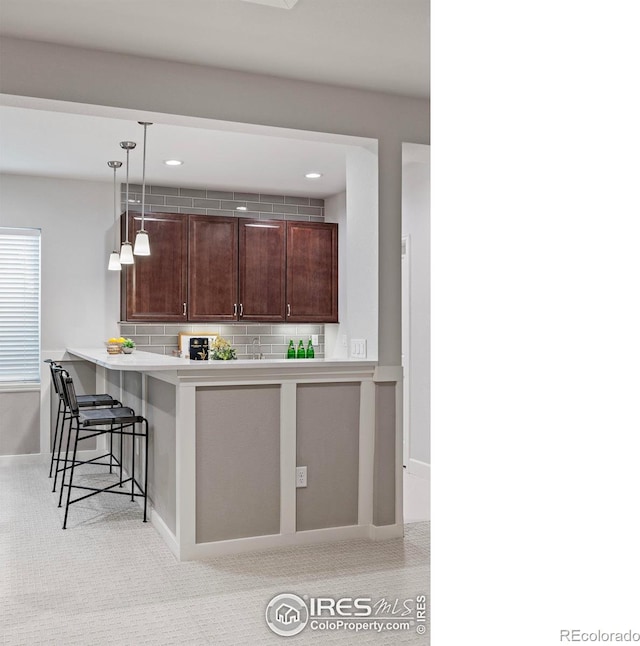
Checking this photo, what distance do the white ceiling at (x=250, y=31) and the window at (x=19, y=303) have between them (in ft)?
10.9

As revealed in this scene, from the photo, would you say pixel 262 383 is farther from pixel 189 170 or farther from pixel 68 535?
pixel 189 170

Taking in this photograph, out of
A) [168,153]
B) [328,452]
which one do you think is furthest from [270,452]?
[168,153]

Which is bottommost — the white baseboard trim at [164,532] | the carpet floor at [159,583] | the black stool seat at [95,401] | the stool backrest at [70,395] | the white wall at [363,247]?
the carpet floor at [159,583]

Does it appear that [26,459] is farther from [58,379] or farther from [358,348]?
[358,348]

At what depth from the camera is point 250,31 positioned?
2.89m

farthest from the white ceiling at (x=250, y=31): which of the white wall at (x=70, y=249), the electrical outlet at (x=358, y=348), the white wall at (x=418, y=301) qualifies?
the white wall at (x=70, y=249)

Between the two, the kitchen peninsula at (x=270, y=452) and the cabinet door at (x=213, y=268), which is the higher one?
the cabinet door at (x=213, y=268)

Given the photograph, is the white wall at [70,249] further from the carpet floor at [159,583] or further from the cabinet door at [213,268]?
the carpet floor at [159,583]

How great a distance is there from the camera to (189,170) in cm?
555

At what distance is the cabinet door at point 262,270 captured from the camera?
20.3 ft

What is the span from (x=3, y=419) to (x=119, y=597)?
3.53 meters

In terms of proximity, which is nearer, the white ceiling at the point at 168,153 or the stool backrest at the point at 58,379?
the white ceiling at the point at 168,153

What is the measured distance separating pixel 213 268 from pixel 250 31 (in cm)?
334
